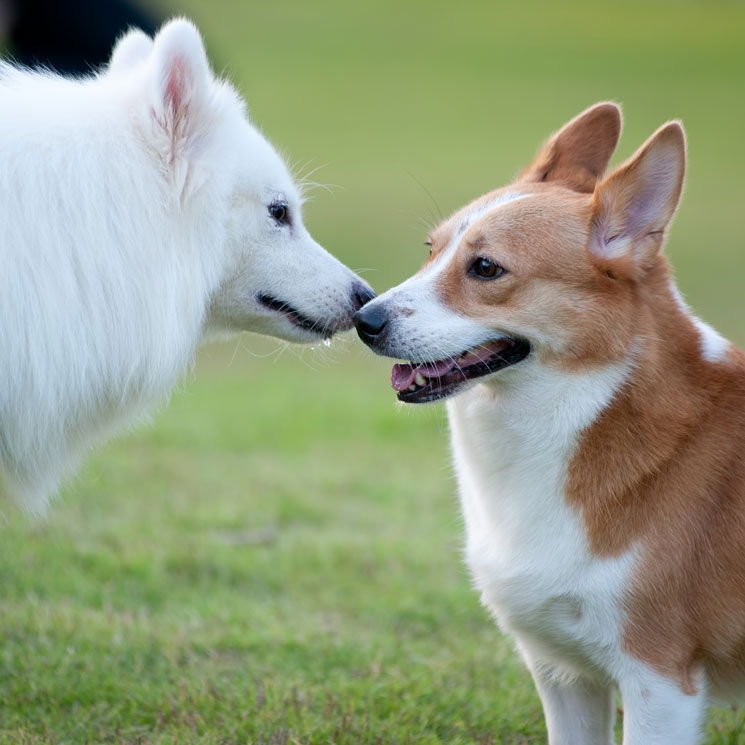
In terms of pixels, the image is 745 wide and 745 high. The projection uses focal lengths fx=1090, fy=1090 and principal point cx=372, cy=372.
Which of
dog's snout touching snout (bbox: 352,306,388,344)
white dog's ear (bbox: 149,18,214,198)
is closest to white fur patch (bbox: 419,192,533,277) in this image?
dog's snout touching snout (bbox: 352,306,388,344)

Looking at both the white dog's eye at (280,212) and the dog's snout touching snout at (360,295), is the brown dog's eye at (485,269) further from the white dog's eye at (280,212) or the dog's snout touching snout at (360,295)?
the white dog's eye at (280,212)

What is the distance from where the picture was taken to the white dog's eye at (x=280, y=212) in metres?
4.08

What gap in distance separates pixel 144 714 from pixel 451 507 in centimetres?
302

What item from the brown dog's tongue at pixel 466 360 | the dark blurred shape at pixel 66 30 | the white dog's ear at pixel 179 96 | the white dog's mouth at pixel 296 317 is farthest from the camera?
the dark blurred shape at pixel 66 30

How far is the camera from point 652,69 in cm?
3381

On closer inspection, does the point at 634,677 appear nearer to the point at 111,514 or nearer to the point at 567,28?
the point at 111,514

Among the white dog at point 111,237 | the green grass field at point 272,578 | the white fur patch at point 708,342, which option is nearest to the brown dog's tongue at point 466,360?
the white fur patch at point 708,342

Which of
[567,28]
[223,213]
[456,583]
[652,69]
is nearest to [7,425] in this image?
[223,213]

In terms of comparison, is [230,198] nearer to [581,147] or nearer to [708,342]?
[581,147]

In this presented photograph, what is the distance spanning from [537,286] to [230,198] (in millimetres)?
1179

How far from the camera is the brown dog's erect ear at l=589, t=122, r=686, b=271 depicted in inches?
135

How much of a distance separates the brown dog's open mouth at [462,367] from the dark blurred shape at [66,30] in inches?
317

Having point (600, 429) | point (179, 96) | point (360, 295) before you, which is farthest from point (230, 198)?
point (600, 429)

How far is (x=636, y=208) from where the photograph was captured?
348 centimetres
